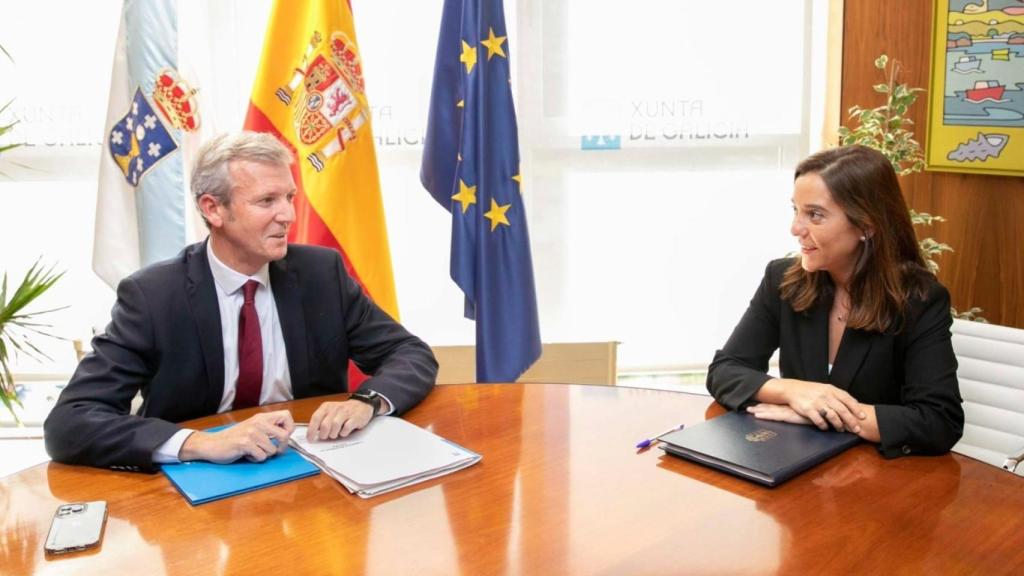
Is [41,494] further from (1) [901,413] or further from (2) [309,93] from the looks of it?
(2) [309,93]

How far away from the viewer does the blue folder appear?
1587 mm

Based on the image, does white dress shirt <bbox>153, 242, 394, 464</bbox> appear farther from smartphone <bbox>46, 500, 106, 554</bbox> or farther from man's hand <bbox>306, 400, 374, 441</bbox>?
smartphone <bbox>46, 500, 106, 554</bbox>

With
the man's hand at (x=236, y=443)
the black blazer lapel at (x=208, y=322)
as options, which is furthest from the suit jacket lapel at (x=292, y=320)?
the man's hand at (x=236, y=443)

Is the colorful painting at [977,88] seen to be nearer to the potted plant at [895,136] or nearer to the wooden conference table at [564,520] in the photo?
the potted plant at [895,136]

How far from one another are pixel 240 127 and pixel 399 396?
203 centimetres

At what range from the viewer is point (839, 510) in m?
1.51

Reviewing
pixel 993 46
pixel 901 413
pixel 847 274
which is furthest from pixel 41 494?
pixel 993 46

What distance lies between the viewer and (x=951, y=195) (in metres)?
3.55

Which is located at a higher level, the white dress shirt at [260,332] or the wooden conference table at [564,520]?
the white dress shirt at [260,332]

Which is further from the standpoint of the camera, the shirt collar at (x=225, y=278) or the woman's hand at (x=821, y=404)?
the shirt collar at (x=225, y=278)

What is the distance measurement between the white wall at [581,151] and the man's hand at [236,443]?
Result: 81.6 inches

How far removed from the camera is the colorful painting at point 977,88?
10.7 feet

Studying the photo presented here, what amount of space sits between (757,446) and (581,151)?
2298 millimetres

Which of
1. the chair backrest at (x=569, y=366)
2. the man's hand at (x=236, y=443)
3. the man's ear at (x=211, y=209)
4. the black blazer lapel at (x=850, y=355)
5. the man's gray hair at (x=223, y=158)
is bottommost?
the chair backrest at (x=569, y=366)
